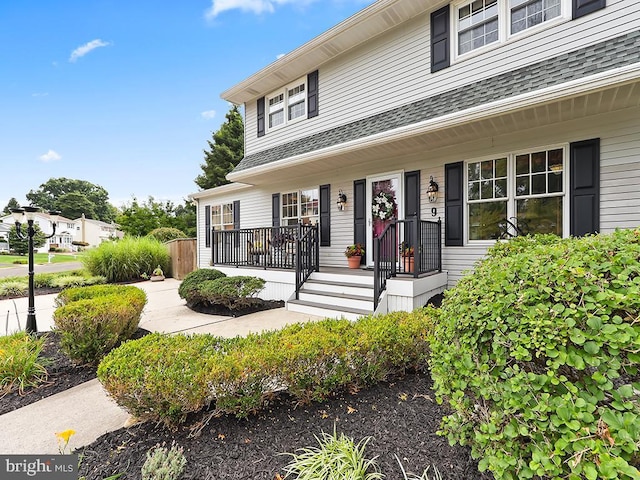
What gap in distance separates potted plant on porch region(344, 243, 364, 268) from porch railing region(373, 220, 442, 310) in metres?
0.86

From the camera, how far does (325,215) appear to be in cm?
813

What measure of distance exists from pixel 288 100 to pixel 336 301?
20.8 feet

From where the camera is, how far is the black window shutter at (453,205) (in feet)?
19.5

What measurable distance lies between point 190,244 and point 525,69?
11.6 metres

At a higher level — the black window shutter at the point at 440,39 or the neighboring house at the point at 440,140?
the black window shutter at the point at 440,39

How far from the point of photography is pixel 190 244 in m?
12.3

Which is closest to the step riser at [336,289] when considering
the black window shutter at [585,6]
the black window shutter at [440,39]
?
the black window shutter at [440,39]

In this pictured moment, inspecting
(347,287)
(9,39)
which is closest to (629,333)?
(347,287)

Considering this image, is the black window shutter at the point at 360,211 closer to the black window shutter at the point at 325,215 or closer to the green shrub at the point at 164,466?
the black window shutter at the point at 325,215

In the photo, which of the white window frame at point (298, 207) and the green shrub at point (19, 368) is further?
the white window frame at point (298, 207)

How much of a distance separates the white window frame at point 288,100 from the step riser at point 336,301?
202 inches

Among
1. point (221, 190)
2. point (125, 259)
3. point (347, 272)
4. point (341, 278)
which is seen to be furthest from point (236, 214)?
point (341, 278)

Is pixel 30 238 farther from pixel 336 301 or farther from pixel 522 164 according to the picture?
pixel 522 164

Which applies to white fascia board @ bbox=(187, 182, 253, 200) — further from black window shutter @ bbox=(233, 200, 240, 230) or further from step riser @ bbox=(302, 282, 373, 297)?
step riser @ bbox=(302, 282, 373, 297)
